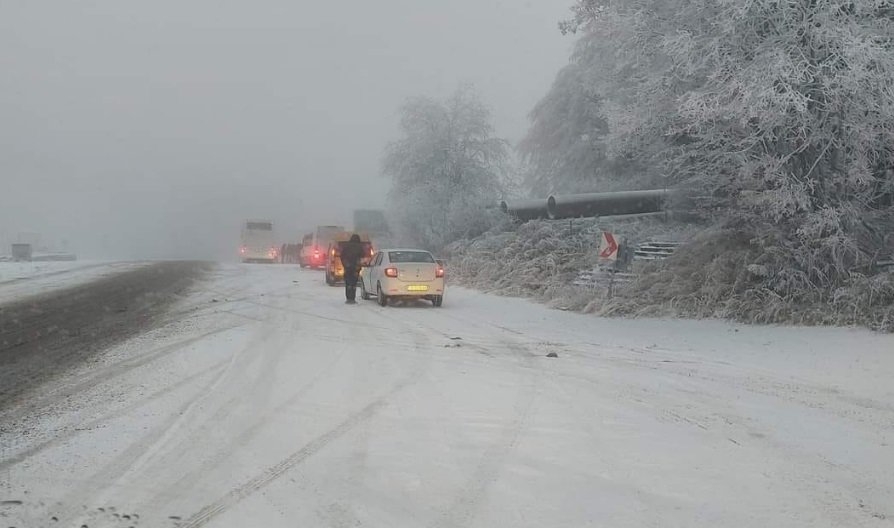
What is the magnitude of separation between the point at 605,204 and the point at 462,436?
2325cm

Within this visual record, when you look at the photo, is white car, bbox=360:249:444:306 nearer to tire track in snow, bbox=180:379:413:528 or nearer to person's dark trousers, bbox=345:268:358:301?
person's dark trousers, bbox=345:268:358:301

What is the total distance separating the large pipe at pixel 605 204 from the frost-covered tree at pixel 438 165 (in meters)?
8.39

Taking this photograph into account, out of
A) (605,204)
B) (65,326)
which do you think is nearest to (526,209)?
(605,204)

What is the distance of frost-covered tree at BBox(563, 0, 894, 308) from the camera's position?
11.1 meters

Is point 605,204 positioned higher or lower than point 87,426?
higher

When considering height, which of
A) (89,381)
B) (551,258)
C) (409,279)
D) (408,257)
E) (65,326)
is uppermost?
(408,257)

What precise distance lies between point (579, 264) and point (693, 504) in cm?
1732

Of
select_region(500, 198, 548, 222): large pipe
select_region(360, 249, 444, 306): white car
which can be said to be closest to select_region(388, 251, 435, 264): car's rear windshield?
select_region(360, 249, 444, 306): white car

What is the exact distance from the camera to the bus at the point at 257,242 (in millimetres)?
50531

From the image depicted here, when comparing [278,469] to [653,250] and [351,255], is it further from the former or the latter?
[653,250]

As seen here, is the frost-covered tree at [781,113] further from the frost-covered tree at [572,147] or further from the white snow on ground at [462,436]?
the frost-covered tree at [572,147]

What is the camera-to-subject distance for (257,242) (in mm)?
50750

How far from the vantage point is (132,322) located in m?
13.5

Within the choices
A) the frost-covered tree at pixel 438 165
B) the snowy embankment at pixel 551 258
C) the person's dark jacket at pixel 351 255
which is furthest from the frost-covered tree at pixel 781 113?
the frost-covered tree at pixel 438 165
